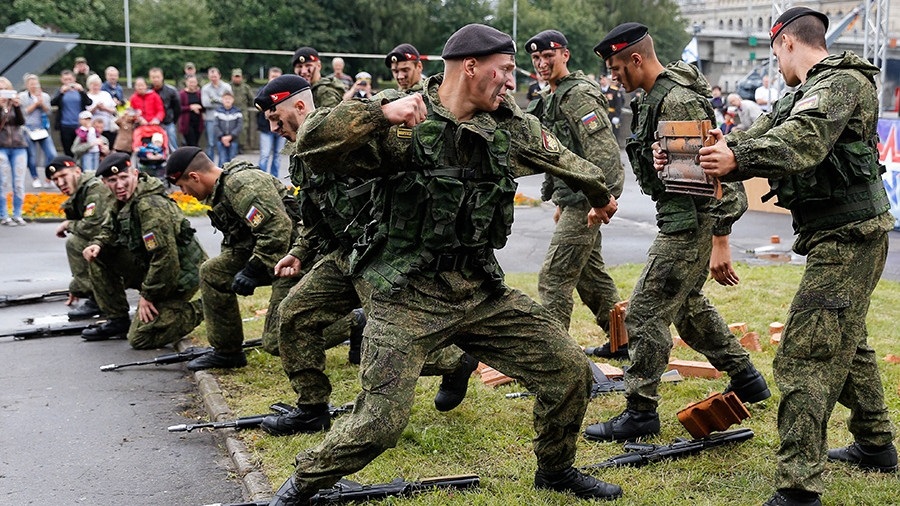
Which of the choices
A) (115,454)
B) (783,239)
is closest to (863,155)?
(115,454)

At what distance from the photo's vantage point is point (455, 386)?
620cm

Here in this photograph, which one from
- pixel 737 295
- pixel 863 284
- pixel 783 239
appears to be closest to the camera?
pixel 863 284

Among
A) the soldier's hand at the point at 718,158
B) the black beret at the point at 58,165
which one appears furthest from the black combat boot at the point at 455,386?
the black beret at the point at 58,165

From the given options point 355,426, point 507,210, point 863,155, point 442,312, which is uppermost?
point 863,155

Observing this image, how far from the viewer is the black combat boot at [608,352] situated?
24.7 feet

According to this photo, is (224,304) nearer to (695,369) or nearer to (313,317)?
(313,317)

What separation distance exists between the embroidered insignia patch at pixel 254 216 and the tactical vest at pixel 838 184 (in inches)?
144

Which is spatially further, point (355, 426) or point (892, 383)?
point (892, 383)

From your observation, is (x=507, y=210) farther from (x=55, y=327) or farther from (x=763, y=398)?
(x=55, y=327)

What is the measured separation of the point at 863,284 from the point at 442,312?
1929 mm

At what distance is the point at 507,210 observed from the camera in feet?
14.6

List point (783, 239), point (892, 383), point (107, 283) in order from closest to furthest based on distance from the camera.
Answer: point (892, 383) → point (107, 283) → point (783, 239)

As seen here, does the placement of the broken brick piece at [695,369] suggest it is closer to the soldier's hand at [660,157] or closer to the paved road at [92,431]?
the soldier's hand at [660,157]

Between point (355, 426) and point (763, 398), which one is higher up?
point (355, 426)
